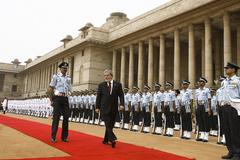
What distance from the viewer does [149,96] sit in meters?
13.5

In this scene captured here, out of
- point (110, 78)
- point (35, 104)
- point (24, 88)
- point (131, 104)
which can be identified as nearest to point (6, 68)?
point (24, 88)

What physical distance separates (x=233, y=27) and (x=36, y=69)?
4003cm

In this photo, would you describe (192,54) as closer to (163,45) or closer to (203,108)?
(163,45)

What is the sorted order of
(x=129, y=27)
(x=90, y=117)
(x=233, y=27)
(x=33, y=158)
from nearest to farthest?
(x=33, y=158)
(x=90, y=117)
(x=233, y=27)
(x=129, y=27)

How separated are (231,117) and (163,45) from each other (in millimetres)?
21463

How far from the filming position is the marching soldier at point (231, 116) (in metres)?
6.04

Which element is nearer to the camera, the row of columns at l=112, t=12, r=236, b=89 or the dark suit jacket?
the dark suit jacket

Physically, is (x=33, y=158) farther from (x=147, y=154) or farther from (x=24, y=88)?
(x=24, y=88)

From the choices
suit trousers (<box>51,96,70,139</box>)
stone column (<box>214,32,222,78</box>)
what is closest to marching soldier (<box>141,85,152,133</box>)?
suit trousers (<box>51,96,70,139</box>)

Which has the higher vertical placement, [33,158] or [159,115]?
[159,115]

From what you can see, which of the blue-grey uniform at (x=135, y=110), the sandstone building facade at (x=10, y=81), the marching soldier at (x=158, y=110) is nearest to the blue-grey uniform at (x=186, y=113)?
the marching soldier at (x=158, y=110)

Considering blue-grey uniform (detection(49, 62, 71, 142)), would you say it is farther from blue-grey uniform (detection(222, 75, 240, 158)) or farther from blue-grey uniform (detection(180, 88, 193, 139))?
blue-grey uniform (detection(180, 88, 193, 139))

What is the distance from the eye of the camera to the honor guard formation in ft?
20.5

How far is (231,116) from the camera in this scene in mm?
6152
